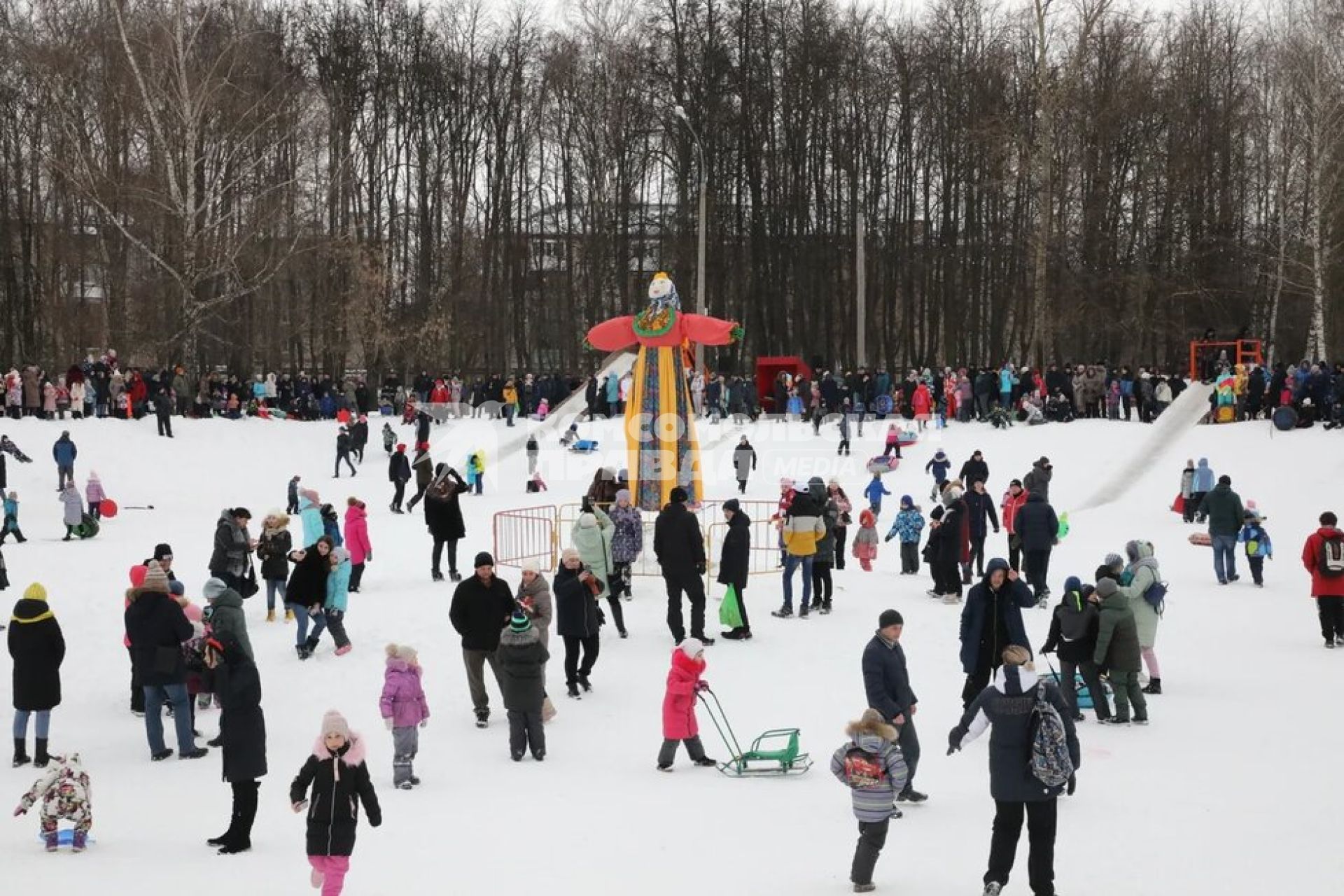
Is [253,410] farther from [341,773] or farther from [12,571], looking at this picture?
[341,773]

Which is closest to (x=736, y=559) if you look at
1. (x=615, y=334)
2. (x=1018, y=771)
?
(x=615, y=334)

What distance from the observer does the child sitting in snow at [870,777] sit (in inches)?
323

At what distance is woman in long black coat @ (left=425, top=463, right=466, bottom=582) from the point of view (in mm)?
17781

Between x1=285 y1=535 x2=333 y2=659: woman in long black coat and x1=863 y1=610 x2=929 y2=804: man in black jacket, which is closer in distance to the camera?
x1=863 y1=610 x2=929 y2=804: man in black jacket

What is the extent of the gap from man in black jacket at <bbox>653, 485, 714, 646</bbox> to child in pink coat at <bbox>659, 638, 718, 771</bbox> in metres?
3.62

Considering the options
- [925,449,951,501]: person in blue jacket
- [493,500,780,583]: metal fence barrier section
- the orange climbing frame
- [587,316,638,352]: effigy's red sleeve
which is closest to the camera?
[493,500,780,583]: metal fence barrier section

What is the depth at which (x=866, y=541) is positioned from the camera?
1989 centimetres

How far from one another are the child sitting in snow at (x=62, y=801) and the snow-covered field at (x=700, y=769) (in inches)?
8.3

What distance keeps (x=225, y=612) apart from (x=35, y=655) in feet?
5.69

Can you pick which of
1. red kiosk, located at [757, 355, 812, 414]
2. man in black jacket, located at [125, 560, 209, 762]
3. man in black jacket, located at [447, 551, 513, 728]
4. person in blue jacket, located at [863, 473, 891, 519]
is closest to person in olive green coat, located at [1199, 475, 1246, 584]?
person in blue jacket, located at [863, 473, 891, 519]

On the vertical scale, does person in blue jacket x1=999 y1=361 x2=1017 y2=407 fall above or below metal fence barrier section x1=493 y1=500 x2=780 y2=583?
above

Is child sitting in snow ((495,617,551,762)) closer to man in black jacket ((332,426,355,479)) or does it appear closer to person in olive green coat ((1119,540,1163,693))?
person in olive green coat ((1119,540,1163,693))

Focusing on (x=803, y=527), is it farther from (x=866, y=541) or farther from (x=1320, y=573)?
(x=1320, y=573)

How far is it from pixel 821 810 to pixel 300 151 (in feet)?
123
